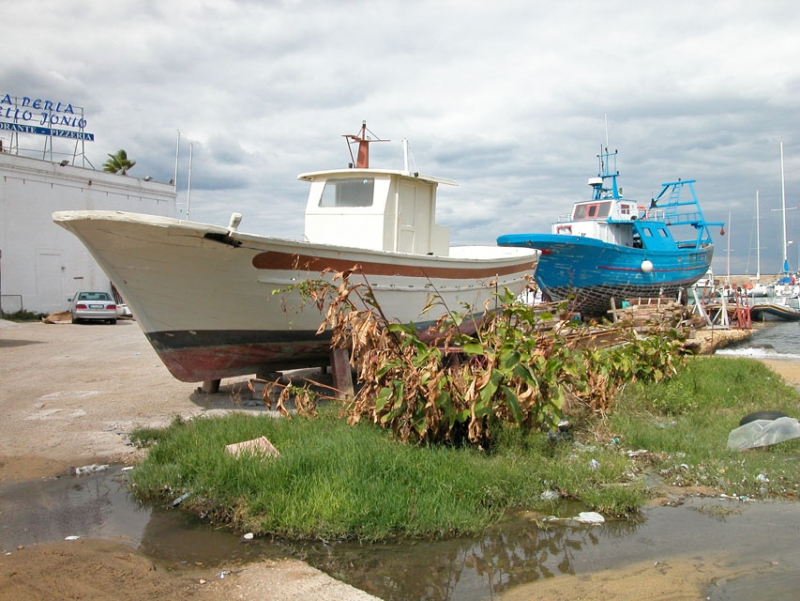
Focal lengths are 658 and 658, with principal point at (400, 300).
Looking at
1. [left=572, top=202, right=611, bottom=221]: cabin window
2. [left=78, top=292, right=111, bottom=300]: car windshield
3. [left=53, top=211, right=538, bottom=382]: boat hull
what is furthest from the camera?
[left=572, top=202, right=611, bottom=221]: cabin window

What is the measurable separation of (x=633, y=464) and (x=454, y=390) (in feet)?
5.70

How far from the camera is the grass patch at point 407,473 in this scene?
4246 mm

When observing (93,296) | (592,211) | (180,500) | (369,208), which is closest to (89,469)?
(180,500)

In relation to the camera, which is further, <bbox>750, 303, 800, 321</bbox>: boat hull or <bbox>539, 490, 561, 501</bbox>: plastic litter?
<bbox>750, 303, 800, 321</bbox>: boat hull

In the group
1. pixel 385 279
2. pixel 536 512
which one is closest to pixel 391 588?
pixel 536 512

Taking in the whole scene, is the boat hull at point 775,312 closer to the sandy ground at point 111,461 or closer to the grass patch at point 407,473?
the sandy ground at point 111,461

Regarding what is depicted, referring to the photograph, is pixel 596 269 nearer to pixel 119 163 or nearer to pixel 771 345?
pixel 771 345

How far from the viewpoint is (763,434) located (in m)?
6.08

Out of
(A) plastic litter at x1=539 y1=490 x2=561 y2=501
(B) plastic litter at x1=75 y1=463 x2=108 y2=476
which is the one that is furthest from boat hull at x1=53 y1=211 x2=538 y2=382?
(B) plastic litter at x1=75 y1=463 x2=108 y2=476

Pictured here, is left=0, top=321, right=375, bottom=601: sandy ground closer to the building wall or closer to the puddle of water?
the puddle of water

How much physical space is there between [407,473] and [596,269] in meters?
18.9

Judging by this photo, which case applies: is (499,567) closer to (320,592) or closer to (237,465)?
(320,592)

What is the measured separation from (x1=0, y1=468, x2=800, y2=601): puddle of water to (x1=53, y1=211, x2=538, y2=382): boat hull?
8.33ft

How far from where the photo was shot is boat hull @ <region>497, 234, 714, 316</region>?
21344 millimetres
